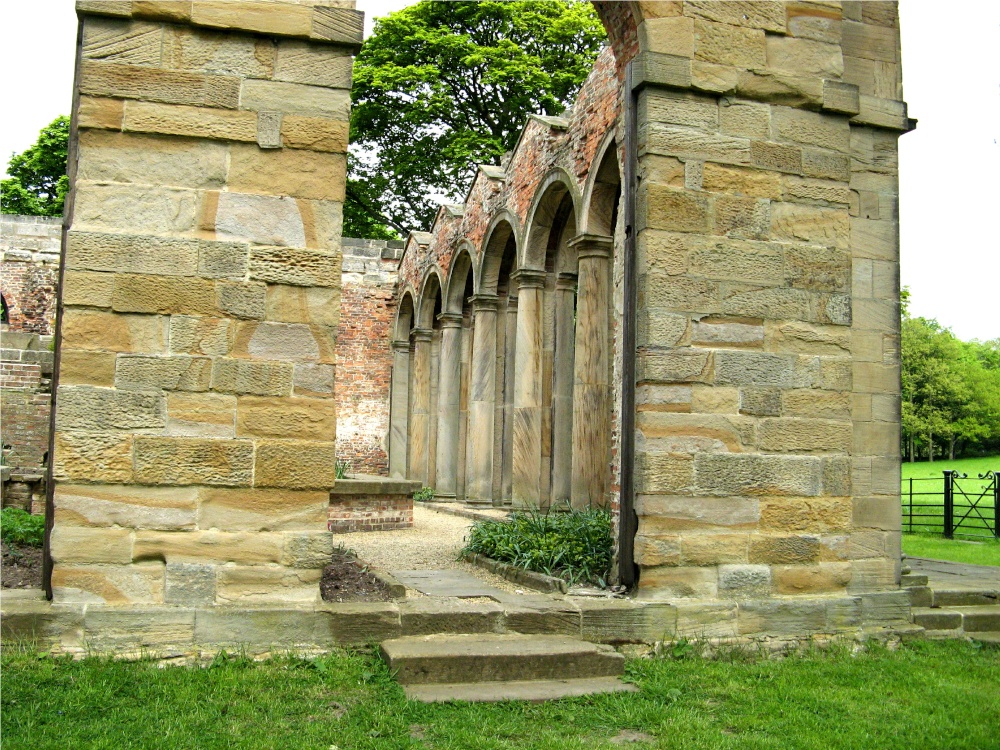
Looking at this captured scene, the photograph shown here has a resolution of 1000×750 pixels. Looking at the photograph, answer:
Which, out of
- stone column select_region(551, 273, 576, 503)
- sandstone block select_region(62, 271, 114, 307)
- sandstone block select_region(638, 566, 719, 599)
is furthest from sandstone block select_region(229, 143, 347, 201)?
stone column select_region(551, 273, 576, 503)

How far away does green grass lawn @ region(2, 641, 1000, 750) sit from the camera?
3969 mm

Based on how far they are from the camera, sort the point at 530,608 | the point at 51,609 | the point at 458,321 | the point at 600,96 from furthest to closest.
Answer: the point at 458,321 → the point at 600,96 → the point at 530,608 → the point at 51,609

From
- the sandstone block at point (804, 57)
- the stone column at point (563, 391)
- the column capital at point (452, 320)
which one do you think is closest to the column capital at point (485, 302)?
the column capital at point (452, 320)

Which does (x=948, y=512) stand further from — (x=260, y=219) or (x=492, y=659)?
(x=260, y=219)

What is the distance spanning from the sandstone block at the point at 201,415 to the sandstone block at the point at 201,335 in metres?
0.25

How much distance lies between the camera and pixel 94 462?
486cm

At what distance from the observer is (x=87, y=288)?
492 cm

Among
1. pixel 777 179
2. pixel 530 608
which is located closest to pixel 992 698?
pixel 530 608

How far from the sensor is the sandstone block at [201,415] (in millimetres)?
4984

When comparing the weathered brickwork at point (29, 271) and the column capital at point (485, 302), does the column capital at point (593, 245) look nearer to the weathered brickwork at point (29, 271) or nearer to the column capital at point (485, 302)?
the column capital at point (485, 302)

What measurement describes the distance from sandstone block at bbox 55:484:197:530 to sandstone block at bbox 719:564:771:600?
3254 mm

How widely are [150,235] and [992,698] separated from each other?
207 inches

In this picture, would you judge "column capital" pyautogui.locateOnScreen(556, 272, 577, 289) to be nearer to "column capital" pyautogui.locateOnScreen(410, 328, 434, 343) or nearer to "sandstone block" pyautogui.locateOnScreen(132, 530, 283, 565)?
"column capital" pyautogui.locateOnScreen(410, 328, 434, 343)

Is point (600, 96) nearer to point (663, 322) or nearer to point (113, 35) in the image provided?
point (663, 322)
